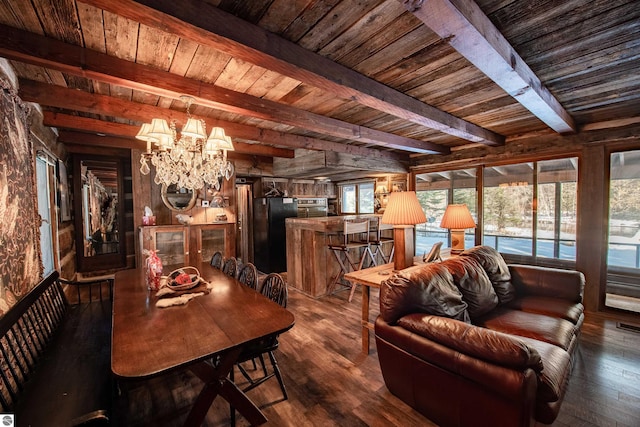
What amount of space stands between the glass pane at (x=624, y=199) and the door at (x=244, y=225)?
6134mm

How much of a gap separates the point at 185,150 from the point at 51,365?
5.93 feet

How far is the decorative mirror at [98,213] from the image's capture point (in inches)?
154

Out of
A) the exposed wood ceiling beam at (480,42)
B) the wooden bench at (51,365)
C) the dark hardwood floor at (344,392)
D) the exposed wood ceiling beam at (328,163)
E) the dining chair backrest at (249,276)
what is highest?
the exposed wood ceiling beam at (480,42)

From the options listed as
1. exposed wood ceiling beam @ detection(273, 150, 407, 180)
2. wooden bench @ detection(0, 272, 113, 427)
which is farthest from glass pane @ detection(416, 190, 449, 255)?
wooden bench @ detection(0, 272, 113, 427)

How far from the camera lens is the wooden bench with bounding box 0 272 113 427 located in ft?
4.17

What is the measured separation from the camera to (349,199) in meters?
7.58

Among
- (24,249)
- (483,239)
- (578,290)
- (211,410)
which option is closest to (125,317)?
(211,410)

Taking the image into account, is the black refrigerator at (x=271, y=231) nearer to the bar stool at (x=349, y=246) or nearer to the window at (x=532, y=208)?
the bar stool at (x=349, y=246)

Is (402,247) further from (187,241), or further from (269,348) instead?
(187,241)

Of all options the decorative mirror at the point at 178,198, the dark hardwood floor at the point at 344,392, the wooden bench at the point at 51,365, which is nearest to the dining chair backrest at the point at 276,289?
the dark hardwood floor at the point at 344,392

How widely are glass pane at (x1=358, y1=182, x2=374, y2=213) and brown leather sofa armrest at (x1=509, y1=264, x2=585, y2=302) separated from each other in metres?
4.36

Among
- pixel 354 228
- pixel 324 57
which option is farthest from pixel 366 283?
pixel 324 57

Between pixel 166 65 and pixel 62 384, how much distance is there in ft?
6.64

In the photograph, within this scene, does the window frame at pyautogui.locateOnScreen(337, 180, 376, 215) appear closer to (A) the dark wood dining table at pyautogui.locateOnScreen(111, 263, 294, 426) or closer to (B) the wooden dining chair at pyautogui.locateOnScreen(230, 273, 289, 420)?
(B) the wooden dining chair at pyautogui.locateOnScreen(230, 273, 289, 420)
